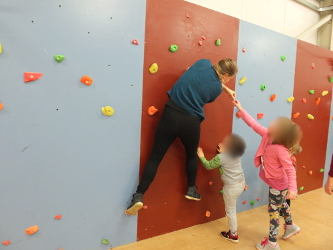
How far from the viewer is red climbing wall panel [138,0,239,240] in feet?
5.87

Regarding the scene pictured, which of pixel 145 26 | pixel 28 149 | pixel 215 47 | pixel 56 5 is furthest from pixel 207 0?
pixel 28 149

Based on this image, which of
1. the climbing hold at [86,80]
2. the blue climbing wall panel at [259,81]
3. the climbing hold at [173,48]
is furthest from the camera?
the blue climbing wall panel at [259,81]

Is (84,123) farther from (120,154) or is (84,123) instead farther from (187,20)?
(187,20)

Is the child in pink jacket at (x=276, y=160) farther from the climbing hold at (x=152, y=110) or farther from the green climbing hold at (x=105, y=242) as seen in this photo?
the green climbing hold at (x=105, y=242)

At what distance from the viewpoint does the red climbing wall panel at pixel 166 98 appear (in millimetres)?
1789

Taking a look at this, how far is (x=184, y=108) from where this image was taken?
1739 millimetres

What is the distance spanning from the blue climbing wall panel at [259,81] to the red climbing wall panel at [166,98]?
0.15m

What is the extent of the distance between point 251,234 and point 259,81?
54.0 inches

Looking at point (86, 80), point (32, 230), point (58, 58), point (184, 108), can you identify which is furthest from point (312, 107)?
point (32, 230)

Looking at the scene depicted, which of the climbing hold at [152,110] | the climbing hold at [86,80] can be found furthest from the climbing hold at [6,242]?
the climbing hold at [152,110]

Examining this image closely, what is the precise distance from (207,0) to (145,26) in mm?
931

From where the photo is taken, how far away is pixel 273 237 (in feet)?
6.19

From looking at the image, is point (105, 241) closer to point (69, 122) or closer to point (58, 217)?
point (58, 217)

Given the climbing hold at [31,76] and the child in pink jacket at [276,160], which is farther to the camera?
the child in pink jacket at [276,160]
